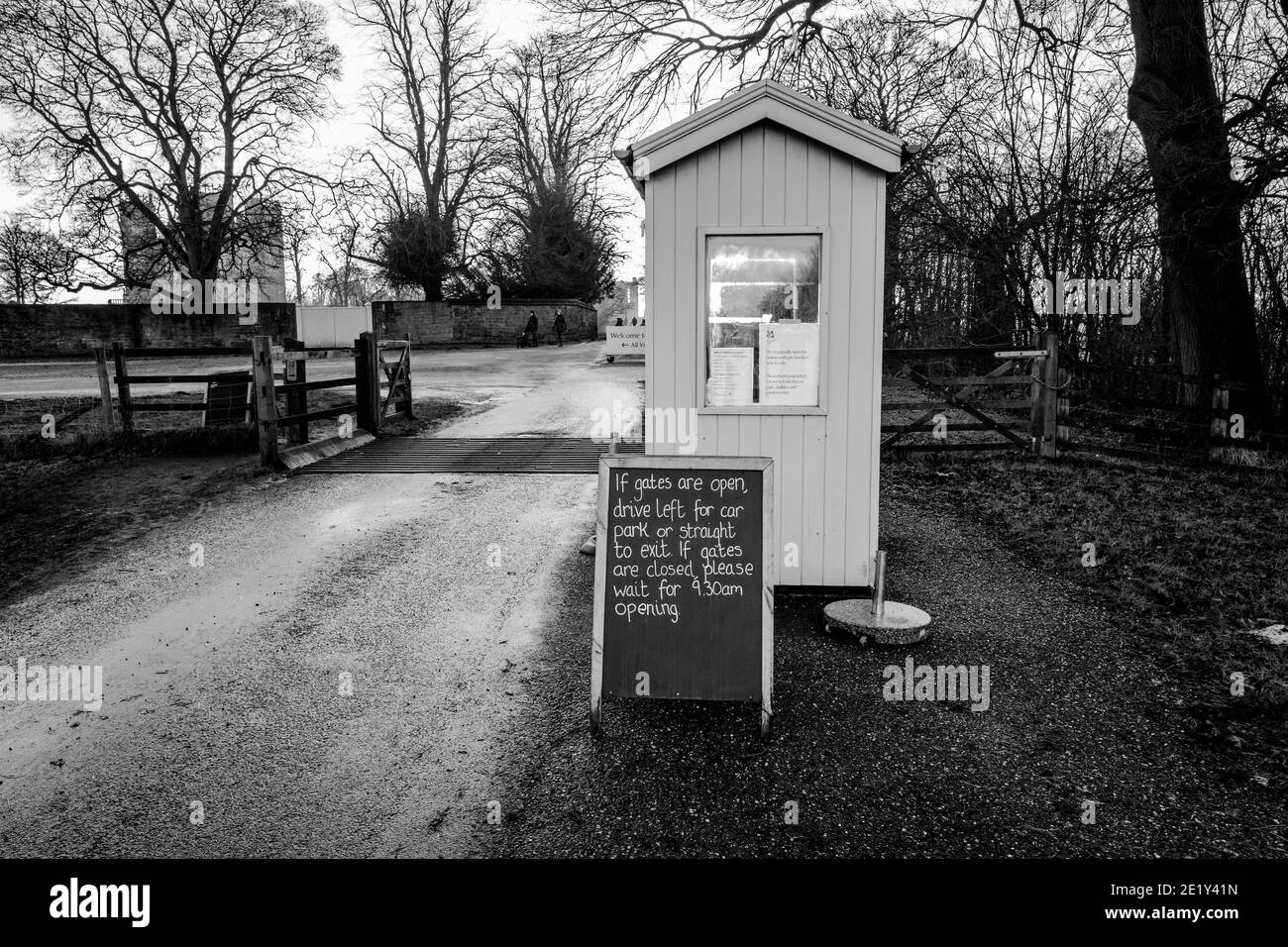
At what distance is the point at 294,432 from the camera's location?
38.9ft

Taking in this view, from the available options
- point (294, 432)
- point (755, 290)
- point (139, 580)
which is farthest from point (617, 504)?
point (294, 432)

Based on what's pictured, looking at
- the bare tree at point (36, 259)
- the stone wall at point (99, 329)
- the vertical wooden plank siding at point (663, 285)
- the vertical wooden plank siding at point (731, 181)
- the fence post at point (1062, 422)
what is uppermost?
the bare tree at point (36, 259)

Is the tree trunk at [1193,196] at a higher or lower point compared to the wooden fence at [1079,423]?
higher

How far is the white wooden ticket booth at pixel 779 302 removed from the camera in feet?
18.4

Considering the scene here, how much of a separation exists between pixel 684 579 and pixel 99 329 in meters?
36.8

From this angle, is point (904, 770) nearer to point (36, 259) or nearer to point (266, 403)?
point (266, 403)

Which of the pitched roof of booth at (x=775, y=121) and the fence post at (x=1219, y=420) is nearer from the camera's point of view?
the pitched roof of booth at (x=775, y=121)

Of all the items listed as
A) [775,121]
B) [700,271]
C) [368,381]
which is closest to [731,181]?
[775,121]

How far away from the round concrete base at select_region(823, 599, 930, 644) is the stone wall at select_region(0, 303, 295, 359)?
3171 centimetres

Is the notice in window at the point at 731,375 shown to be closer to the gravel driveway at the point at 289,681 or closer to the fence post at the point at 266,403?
the gravel driveway at the point at 289,681

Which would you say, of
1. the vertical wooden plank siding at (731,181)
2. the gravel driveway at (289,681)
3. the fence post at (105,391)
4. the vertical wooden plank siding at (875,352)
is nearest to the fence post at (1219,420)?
the vertical wooden plank siding at (875,352)

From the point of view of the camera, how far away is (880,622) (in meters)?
5.16

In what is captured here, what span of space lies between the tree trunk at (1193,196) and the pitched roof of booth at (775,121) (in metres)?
6.03
